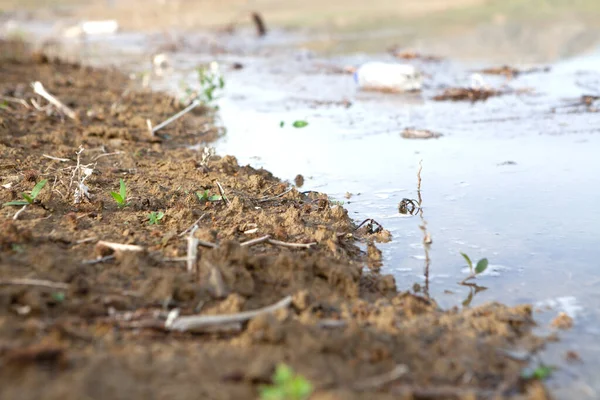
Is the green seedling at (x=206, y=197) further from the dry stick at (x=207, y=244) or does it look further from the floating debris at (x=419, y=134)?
the floating debris at (x=419, y=134)

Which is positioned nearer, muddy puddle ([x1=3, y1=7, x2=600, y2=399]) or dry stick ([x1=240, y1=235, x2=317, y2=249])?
muddy puddle ([x1=3, y1=7, x2=600, y2=399])

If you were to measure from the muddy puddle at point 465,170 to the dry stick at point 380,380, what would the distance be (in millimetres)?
362

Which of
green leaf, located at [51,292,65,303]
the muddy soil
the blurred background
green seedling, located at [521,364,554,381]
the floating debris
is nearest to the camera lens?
the muddy soil

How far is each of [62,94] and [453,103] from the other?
4.47 metres

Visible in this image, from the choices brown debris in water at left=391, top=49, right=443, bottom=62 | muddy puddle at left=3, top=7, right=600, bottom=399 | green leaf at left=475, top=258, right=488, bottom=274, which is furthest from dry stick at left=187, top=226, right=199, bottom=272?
brown debris in water at left=391, top=49, right=443, bottom=62

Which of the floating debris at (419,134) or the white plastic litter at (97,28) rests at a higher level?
the white plastic litter at (97,28)

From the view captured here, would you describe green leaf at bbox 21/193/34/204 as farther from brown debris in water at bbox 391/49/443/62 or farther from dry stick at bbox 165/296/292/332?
brown debris in water at bbox 391/49/443/62

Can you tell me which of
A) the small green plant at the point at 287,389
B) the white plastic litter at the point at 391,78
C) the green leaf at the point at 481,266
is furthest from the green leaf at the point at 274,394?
the white plastic litter at the point at 391,78

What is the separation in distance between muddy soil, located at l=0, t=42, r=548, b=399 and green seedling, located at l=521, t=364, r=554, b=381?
0.14ft

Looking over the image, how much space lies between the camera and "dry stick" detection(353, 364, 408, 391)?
2041 mm

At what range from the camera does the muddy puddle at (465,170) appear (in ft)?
10.00

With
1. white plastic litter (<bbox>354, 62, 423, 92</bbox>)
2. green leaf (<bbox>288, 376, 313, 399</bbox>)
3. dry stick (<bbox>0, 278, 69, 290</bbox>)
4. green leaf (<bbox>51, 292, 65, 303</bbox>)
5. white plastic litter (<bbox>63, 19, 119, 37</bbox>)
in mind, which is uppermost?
white plastic litter (<bbox>63, 19, 119, 37</bbox>)

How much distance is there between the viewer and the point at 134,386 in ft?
6.08

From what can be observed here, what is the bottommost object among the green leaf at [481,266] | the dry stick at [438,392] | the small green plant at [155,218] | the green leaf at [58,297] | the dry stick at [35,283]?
the dry stick at [438,392]
